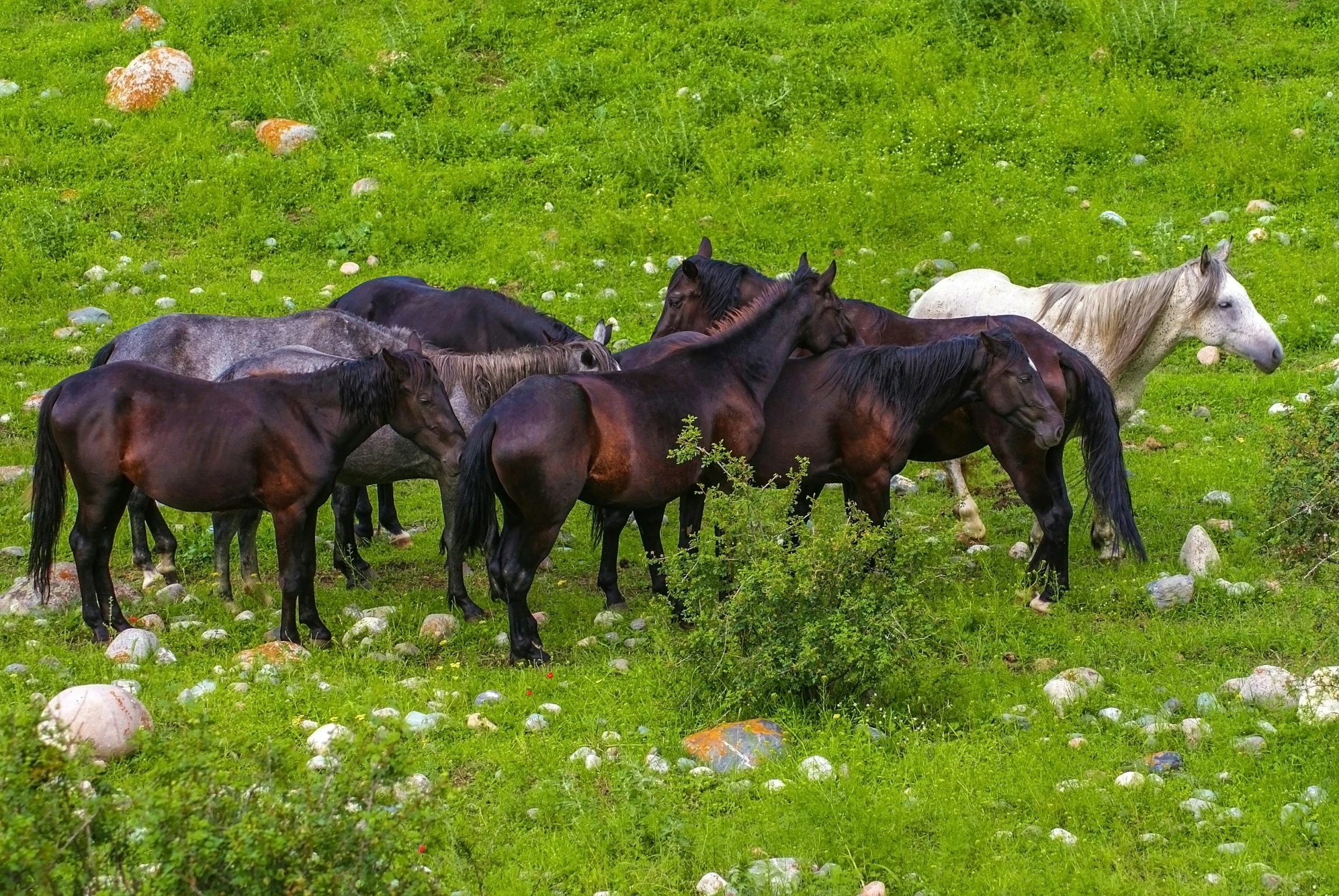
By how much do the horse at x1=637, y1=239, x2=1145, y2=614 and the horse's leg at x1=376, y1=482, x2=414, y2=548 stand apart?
2.68 meters

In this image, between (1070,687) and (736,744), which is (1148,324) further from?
(736,744)

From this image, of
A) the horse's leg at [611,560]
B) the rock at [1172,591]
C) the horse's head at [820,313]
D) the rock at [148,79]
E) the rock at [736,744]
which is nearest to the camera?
the rock at [736,744]

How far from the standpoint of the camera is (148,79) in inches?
700

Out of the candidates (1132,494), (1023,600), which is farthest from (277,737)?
(1132,494)

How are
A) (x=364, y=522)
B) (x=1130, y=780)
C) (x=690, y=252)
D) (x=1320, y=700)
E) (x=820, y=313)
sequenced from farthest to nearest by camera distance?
(x=690, y=252)
(x=364, y=522)
(x=820, y=313)
(x=1320, y=700)
(x=1130, y=780)

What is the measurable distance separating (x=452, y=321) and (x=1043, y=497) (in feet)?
16.1

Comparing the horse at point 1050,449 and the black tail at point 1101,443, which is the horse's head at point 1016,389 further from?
the black tail at point 1101,443

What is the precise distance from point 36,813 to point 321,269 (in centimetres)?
1157

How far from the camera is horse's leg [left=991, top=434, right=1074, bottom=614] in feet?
29.1

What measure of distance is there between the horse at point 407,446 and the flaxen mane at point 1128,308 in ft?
11.1

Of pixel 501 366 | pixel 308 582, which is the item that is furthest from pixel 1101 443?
pixel 308 582

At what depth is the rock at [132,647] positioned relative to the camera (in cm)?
747

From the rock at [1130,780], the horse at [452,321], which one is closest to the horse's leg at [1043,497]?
the rock at [1130,780]

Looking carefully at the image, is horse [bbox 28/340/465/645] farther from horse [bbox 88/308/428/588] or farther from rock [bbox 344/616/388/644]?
horse [bbox 88/308/428/588]
